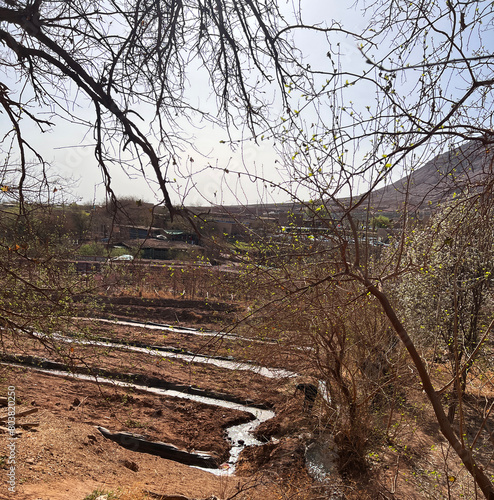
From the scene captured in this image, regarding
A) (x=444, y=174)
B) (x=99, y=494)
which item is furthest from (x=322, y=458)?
(x=444, y=174)

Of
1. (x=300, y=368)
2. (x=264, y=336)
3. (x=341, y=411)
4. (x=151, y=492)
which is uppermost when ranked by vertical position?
(x=264, y=336)

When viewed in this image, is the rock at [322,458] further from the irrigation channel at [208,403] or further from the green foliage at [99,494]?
the green foliage at [99,494]

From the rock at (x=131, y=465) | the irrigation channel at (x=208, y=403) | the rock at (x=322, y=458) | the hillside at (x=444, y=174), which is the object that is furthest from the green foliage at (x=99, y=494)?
the hillside at (x=444, y=174)

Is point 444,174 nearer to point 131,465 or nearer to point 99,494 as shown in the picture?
point 99,494

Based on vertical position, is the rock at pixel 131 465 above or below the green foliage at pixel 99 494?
below

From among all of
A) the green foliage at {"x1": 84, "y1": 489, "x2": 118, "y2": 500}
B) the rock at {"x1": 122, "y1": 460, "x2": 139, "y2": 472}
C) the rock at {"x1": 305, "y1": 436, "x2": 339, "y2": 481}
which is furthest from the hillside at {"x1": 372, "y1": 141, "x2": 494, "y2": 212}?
the rock at {"x1": 122, "y1": 460, "x2": 139, "y2": 472}

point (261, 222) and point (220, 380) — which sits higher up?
point (261, 222)

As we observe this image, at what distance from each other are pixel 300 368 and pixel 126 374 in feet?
15.4

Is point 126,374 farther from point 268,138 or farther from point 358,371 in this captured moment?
point 268,138

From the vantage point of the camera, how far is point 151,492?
5.23m

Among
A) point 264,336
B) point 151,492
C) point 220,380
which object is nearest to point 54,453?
point 151,492

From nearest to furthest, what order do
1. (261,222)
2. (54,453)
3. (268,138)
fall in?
(268,138), (261,222), (54,453)

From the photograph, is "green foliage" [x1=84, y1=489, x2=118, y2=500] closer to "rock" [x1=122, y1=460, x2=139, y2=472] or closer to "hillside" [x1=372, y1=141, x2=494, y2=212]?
"rock" [x1=122, y1=460, x2=139, y2=472]

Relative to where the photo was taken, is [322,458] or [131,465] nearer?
[131,465]
